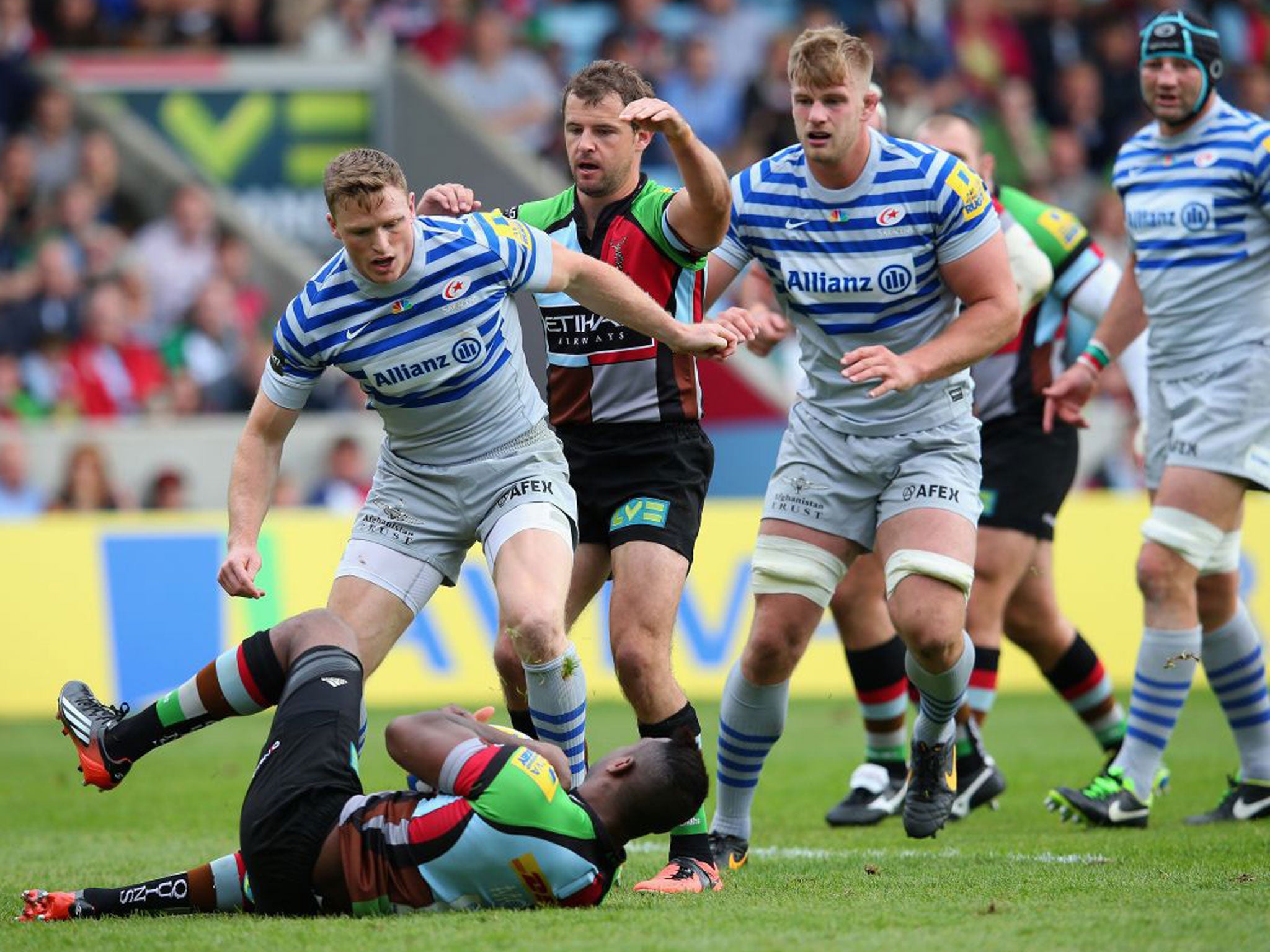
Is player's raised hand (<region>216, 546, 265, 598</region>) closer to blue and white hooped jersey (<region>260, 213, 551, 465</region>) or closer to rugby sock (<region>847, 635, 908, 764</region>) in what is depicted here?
blue and white hooped jersey (<region>260, 213, 551, 465</region>)

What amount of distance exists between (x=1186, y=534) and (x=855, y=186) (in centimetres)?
205

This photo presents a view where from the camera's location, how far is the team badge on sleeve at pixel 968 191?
674 cm

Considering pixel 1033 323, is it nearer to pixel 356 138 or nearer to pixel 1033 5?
pixel 356 138

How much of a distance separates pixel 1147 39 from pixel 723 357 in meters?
2.66

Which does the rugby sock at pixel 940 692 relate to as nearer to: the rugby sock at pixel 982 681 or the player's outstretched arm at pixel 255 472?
the rugby sock at pixel 982 681

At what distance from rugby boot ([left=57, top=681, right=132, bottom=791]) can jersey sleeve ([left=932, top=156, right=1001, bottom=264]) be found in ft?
10.4

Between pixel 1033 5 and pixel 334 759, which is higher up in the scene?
pixel 1033 5

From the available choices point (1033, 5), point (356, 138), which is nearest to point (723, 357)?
point (356, 138)

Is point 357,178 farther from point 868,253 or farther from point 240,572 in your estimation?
point 868,253

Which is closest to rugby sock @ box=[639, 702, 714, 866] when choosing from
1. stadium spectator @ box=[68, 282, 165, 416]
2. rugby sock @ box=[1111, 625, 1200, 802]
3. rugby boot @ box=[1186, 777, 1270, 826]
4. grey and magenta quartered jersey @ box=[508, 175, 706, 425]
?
grey and magenta quartered jersey @ box=[508, 175, 706, 425]

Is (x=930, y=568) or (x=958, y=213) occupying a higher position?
(x=958, y=213)

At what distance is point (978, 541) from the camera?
8.84 meters

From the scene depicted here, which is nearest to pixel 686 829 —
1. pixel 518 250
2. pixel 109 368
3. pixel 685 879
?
pixel 685 879

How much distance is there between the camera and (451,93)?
17.8m
